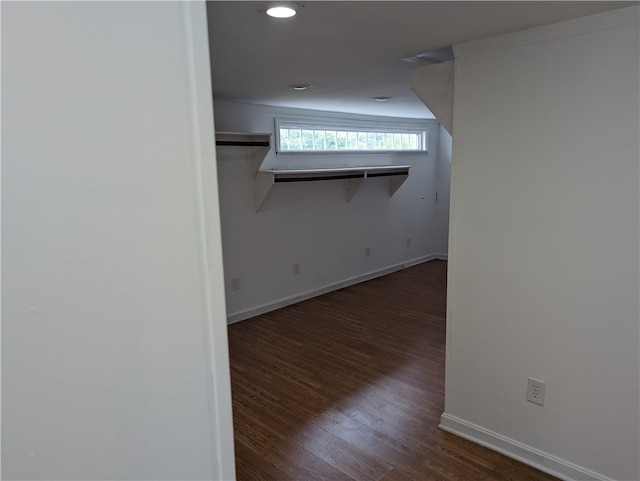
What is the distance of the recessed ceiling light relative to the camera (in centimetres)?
147

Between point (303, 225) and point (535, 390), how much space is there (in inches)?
118

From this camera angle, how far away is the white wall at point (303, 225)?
4.03 metres

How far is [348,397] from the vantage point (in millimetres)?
2787

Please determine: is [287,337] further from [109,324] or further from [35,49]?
[35,49]

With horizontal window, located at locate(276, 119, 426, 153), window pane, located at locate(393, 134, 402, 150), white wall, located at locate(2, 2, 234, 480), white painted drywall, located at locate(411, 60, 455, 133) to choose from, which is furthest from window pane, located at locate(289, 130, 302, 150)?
white wall, located at locate(2, 2, 234, 480)

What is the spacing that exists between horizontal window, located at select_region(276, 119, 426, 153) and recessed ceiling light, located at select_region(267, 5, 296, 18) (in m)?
2.82

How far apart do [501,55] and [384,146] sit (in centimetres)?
379

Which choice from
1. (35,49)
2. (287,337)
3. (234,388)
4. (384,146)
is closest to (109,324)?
(35,49)

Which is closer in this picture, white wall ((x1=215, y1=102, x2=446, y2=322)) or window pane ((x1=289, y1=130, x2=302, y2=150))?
white wall ((x1=215, y1=102, x2=446, y2=322))

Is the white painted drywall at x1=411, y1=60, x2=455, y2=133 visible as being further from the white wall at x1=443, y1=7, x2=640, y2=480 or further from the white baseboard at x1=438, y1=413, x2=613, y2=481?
the white baseboard at x1=438, y1=413, x2=613, y2=481

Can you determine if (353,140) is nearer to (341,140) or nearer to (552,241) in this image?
(341,140)

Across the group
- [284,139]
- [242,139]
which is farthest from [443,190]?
[242,139]

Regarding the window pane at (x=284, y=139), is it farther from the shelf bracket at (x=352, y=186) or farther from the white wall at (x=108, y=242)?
the white wall at (x=108, y=242)

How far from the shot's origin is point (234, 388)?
2914 mm
